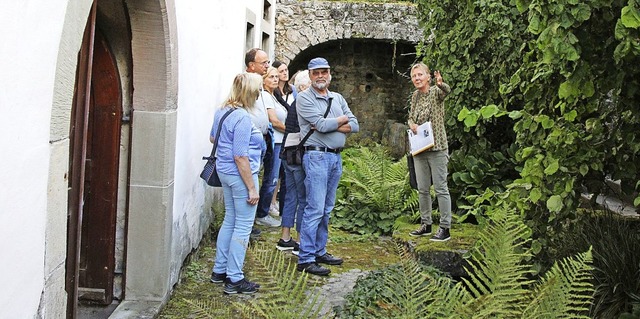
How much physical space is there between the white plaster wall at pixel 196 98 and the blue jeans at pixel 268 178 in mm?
531

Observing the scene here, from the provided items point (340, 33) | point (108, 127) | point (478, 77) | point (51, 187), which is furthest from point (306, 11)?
point (51, 187)

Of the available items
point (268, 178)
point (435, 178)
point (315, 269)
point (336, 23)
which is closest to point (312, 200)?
point (315, 269)

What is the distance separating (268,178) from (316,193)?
150 centimetres

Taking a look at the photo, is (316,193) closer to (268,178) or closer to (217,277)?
(217,277)

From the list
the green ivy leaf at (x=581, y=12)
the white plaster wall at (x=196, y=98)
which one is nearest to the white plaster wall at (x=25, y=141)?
the white plaster wall at (x=196, y=98)

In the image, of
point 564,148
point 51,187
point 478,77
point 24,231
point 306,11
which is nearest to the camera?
point 24,231

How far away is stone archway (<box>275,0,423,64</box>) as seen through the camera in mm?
12312

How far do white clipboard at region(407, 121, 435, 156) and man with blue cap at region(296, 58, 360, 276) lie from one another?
1.78 ft

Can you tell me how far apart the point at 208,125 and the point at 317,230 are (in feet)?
4.34

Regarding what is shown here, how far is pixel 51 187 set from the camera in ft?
8.98

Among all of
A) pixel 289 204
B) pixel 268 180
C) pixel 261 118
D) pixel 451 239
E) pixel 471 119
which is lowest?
pixel 451 239

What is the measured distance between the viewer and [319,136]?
5293 millimetres

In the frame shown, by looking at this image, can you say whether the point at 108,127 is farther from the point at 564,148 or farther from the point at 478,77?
the point at 478,77

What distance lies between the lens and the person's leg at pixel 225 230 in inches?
194
